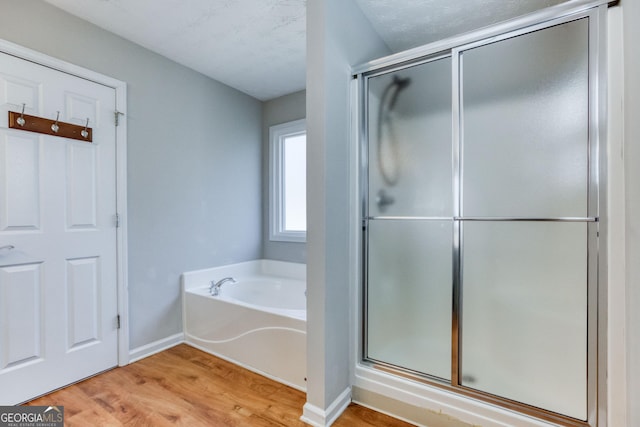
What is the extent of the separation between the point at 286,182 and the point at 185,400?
84.2 inches

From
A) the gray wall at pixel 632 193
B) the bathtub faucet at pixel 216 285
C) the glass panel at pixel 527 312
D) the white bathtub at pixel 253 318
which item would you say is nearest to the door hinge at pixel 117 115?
the white bathtub at pixel 253 318

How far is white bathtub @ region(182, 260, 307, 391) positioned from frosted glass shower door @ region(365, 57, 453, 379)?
0.50 meters

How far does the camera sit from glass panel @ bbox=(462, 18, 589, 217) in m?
1.28

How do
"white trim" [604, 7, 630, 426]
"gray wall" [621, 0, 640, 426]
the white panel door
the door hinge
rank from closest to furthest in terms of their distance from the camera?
1. "gray wall" [621, 0, 640, 426]
2. "white trim" [604, 7, 630, 426]
3. the white panel door
4. the door hinge

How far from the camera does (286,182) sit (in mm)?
3195

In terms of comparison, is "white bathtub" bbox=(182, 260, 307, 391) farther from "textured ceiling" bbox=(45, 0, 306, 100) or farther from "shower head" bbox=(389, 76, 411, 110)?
"textured ceiling" bbox=(45, 0, 306, 100)

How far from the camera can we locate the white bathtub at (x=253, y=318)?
5.98 feet

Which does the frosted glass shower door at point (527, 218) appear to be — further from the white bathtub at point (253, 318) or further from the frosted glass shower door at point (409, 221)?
the white bathtub at point (253, 318)

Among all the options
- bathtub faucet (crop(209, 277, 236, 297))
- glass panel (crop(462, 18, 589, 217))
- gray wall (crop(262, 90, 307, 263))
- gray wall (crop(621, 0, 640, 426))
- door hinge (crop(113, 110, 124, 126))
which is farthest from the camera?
gray wall (crop(262, 90, 307, 263))

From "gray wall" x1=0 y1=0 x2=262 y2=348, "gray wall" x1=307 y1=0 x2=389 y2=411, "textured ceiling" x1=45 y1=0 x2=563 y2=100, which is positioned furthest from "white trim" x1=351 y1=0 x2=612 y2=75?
"gray wall" x1=0 y1=0 x2=262 y2=348

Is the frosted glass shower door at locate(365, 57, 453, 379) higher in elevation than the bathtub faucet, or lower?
higher

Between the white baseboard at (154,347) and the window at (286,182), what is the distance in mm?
1312

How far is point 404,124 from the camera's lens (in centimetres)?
177

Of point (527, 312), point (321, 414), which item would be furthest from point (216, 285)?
point (527, 312)
